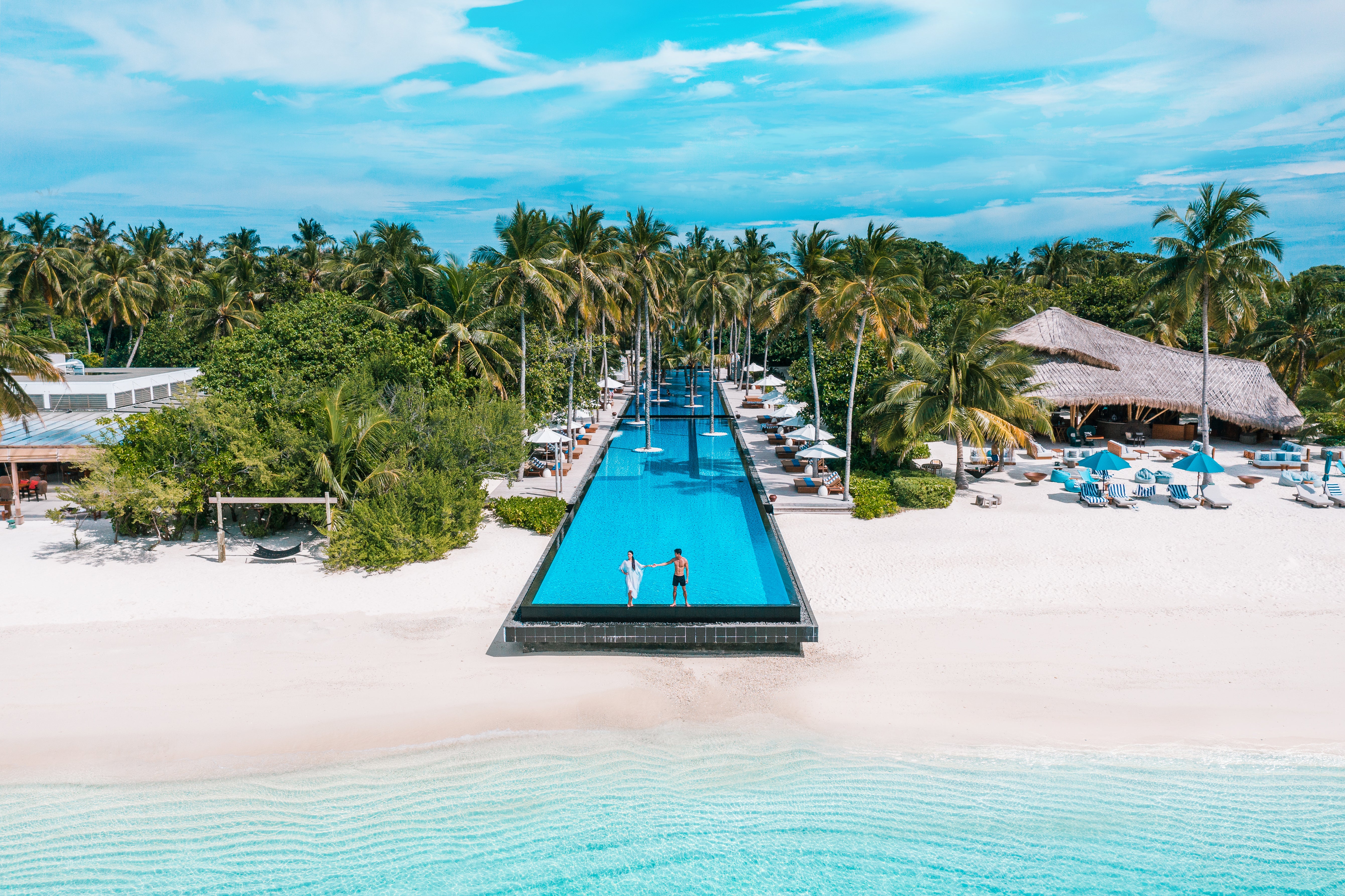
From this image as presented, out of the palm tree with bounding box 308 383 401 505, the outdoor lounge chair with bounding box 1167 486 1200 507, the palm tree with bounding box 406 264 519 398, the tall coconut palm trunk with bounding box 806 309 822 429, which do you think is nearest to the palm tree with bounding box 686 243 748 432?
the tall coconut palm trunk with bounding box 806 309 822 429

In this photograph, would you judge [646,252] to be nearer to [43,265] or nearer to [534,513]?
[534,513]

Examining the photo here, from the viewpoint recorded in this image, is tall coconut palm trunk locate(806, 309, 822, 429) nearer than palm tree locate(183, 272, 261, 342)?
Yes

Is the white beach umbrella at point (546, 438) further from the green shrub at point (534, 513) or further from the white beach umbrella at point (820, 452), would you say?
the white beach umbrella at point (820, 452)

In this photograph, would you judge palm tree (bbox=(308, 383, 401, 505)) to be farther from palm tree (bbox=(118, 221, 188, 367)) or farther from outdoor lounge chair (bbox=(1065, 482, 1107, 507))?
palm tree (bbox=(118, 221, 188, 367))

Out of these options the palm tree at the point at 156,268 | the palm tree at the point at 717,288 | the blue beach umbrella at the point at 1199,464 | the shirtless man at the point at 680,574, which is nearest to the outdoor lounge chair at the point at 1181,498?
the blue beach umbrella at the point at 1199,464

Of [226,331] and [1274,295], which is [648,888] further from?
[226,331]

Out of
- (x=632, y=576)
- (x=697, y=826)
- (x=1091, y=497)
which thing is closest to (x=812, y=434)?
(x=1091, y=497)
